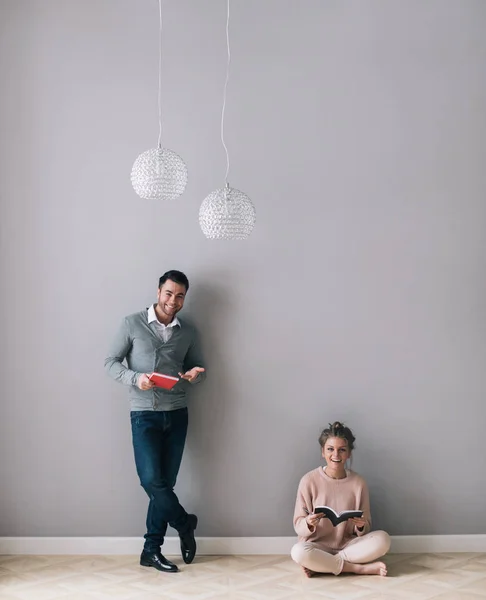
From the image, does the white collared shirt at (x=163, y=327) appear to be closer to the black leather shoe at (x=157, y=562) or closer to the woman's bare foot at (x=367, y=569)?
the black leather shoe at (x=157, y=562)

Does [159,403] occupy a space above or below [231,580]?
above

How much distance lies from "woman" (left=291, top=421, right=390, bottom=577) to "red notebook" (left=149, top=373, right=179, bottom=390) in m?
0.88

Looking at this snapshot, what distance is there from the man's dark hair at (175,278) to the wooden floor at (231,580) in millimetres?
1515

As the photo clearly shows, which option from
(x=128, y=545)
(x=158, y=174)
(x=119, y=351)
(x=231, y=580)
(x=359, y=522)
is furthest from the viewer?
(x=128, y=545)

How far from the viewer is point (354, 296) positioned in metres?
4.42

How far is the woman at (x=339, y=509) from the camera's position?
4023 mm

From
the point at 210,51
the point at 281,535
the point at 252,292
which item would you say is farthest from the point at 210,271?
the point at 281,535

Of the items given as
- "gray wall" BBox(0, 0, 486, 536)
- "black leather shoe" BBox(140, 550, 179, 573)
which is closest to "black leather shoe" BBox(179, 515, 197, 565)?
"black leather shoe" BBox(140, 550, 179, 573)

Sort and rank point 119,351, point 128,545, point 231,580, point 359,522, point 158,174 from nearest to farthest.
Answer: point 158,174, point 231,580, point 359,522, point 119,351, point 128,545

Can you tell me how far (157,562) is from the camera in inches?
161

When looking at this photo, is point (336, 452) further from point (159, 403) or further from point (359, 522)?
point (159, 403)

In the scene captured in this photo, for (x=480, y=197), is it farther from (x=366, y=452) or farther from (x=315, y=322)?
(x=366, y=452)

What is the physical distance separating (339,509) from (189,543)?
82 centimetres

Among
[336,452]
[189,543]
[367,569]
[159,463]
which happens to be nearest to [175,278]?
[159,463]
